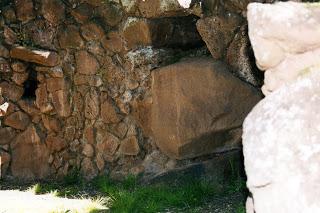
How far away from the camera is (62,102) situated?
4.66m

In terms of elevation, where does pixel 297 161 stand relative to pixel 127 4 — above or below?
below

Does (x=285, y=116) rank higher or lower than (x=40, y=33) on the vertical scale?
lower

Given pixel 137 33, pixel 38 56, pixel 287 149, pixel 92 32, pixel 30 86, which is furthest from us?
pixel 30 86

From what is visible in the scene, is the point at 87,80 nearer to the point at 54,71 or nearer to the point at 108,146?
the point at 54,71

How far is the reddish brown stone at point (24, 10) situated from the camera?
15.4 ft

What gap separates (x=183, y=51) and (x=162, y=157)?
954 mm

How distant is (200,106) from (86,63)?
1.23 metres

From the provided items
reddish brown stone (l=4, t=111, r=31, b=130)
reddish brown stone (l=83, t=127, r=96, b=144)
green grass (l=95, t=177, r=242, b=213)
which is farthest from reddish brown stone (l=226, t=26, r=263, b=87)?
reddish brown stone (l=4, t=111, r=31, b=130)

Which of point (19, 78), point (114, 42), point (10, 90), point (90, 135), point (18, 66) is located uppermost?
point (114, 42)

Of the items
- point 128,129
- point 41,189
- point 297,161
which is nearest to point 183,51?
point 128,129

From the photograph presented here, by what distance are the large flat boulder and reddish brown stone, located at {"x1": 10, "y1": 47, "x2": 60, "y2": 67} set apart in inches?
43.0

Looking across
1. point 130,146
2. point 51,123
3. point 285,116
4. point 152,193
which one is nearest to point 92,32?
point 51,123

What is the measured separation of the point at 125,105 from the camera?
4.44 metres

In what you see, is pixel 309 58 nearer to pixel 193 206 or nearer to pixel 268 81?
pixel 268 81
